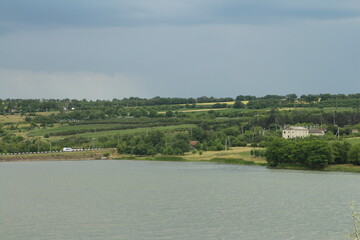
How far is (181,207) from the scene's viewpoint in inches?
2002

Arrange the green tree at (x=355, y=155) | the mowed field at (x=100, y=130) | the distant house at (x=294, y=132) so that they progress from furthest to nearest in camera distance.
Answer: the mowed field at (x=100, y=130) → the distant house at (x=294, y=132) → the green tree at (x=355, y=155)

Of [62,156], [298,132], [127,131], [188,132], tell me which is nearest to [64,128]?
[127,131]

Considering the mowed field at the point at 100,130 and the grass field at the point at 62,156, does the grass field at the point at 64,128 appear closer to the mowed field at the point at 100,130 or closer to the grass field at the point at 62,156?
the mowed field at the point at 100,130

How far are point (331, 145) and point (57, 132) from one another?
296 feet

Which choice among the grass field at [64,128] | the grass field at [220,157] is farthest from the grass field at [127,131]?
the grass field at [220,157]

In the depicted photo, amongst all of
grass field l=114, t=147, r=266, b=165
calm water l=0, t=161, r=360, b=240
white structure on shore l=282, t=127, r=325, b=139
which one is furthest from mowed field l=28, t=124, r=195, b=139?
calm water l=0, t=161, r=360, b=240

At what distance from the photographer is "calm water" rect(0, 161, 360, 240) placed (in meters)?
40.5

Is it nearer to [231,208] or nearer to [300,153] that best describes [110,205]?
[231,208]

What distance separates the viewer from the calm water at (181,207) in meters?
40.5

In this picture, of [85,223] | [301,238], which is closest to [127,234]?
[85,223]

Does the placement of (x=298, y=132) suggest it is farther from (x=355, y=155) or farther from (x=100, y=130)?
(x=355, y=155)

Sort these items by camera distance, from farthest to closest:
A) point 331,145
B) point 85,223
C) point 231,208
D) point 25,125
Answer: point 25,125 < point 331,145 < point 231,208 < point 85,223

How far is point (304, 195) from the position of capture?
58.2 meters

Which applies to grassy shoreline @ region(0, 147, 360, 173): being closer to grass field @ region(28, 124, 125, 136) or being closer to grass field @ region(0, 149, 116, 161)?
grass field @ region(0, 149, 116, 161)
